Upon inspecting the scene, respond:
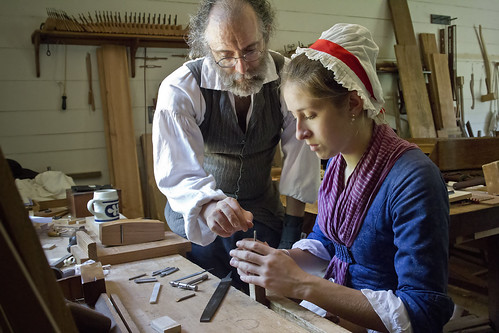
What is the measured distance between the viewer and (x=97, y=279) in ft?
4.09

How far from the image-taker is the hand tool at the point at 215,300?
3.77ft

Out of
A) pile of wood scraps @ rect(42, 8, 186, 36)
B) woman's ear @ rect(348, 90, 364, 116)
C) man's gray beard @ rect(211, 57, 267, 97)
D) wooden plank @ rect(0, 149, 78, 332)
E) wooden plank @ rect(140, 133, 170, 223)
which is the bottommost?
wooden plank @ rect(140, 133, 170, 223)

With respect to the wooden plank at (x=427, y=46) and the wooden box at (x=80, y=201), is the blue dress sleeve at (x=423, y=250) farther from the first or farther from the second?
the wooden plank at (x=427, y=46)

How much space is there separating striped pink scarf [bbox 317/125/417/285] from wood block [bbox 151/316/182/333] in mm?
632

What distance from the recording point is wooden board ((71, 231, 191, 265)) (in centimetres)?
160

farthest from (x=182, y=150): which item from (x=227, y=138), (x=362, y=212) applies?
(x=362, y=212)

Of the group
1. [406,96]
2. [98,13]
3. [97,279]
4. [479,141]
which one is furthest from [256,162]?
[406,96]

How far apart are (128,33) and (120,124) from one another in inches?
34.3

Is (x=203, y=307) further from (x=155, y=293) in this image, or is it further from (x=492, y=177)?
(x=492, y=177)

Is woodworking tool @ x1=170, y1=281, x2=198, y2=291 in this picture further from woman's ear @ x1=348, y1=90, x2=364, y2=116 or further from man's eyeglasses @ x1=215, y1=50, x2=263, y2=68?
man's eyeglasses @ x1=215, y1=50, x2=263, y2=68

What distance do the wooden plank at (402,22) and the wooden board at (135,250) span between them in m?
5.45

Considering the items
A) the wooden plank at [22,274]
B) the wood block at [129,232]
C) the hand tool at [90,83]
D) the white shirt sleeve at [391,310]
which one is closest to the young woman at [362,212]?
the white shirt sleeve at [391,310]

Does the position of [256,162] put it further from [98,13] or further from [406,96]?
[406,96]

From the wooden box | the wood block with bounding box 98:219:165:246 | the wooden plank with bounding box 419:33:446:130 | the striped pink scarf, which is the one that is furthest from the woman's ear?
the wooden plank with bounding box 419:33:446:130
